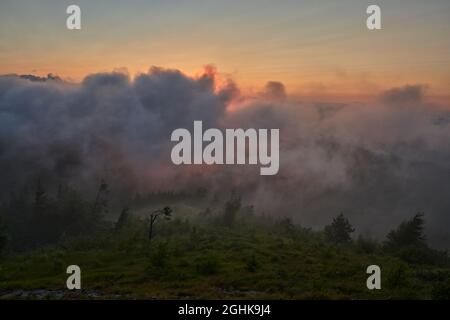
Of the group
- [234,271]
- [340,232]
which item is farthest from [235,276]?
[340,232]

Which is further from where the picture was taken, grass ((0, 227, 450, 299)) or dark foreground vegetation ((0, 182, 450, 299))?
dark foreground vegetation ((0, 182, 450, 299))

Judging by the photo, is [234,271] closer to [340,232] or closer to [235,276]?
[235,276]

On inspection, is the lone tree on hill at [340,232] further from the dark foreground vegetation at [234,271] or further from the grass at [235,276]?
the grass at [235,276]

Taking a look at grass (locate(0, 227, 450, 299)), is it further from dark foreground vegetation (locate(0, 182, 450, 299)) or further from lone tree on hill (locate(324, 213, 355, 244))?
lone tree on hill (locate(324, 213, 355, 244))

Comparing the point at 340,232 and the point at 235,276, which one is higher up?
the point at 340,232

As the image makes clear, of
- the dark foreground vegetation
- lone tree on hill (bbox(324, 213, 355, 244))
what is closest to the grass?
the dark foreground vegetation

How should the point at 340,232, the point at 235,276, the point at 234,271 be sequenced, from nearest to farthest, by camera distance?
the point at 235,276 → the point at 234,271 → the point at 340,232

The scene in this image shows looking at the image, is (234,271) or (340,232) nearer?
(234,271)

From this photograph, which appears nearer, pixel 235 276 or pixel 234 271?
→ pixel 235 276

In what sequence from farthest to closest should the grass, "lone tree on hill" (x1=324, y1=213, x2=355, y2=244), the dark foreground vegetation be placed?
"lone tree on hill" (x1=324, y1=213, x2=355, y2=244)
the dark foreground vegetation
the grass

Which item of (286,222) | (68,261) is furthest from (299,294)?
(286,222)

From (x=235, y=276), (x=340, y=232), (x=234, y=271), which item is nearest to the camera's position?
(x=235, y=276)
